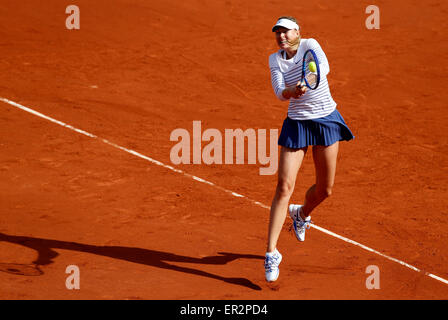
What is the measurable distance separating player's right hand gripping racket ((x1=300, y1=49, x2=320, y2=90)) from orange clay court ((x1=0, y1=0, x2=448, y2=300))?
178 cm

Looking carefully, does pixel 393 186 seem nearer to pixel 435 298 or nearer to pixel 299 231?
pixel 299 231

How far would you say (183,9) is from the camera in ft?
48.5

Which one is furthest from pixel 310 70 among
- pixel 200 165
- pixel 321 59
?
pixel 200 165

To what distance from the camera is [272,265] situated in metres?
5.72

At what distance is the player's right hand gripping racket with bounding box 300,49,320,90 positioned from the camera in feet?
17.5

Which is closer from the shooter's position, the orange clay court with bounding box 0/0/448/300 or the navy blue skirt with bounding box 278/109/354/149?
the navy blue skirt with bounding box 278/109/354/149

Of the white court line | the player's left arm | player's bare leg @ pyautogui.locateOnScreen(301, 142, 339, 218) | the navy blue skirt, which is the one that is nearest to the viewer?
the player's left arm

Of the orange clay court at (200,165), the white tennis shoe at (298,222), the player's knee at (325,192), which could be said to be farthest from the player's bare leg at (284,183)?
the white tennis shoe at (298,222)

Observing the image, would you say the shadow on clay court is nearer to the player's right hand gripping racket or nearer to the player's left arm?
the player's right hand gripping racket

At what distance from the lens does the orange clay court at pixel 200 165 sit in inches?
238

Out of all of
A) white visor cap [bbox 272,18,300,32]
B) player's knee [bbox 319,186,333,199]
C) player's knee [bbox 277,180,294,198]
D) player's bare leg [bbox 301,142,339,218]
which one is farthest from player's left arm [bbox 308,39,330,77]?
player's knee [bbox 319,186,333,199]

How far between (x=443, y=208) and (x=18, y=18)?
9.91 metres

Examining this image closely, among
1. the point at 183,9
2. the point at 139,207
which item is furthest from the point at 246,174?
the point at 183,9

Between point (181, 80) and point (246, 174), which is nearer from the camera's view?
point (246, 174)
